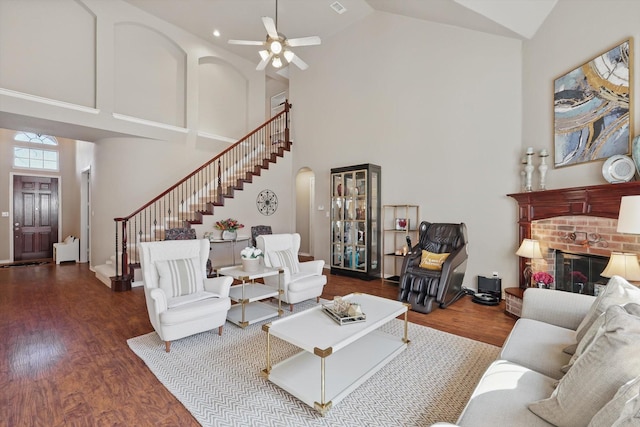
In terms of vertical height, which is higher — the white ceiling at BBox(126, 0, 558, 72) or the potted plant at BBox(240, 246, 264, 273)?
the white ceiling at BBox(126, 0, 558, 72)

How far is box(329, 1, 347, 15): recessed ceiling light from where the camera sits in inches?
231

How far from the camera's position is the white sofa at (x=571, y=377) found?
1.10m

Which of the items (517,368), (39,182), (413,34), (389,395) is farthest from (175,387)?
(39,182)

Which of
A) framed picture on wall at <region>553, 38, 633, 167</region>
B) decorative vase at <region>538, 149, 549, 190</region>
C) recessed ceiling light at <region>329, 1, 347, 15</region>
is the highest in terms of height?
recessed ceiling light at <region>329, 1, 347, 15</region>

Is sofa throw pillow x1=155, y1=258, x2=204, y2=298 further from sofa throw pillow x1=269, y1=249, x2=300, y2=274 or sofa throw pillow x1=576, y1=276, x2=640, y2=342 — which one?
sofa throw pillow x1=576, y1=276, x2=640, y2=342

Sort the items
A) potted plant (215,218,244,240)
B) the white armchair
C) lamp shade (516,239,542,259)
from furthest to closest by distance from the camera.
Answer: the white armchair
potted plant (215,218,244,240)
lamp shade (516,239,542,259)

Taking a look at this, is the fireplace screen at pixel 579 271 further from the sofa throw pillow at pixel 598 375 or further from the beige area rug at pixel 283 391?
the sofa throw pillow at pixel 598 375

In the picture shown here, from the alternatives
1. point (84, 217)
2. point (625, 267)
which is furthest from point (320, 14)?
point (84, 217)

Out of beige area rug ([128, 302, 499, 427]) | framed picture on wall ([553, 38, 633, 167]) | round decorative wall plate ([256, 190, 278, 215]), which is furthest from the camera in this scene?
round decorative wall plate ([256, 190, 278, 215])

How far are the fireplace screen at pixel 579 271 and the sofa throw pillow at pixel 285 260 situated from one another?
11.1 ft

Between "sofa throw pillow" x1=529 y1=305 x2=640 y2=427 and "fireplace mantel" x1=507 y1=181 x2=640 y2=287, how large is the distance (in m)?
2.42

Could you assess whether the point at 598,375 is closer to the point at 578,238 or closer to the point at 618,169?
the point at 618,169

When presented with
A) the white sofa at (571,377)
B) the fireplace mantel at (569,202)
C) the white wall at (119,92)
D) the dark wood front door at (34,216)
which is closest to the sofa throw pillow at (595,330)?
the white sofa at (571,377)

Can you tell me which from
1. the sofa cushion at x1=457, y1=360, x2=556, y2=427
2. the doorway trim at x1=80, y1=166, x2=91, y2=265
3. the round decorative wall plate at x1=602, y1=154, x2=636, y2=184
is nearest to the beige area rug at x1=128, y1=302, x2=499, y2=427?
the sofa cushion at x1=457, y1=360, x2=556, y2=427
